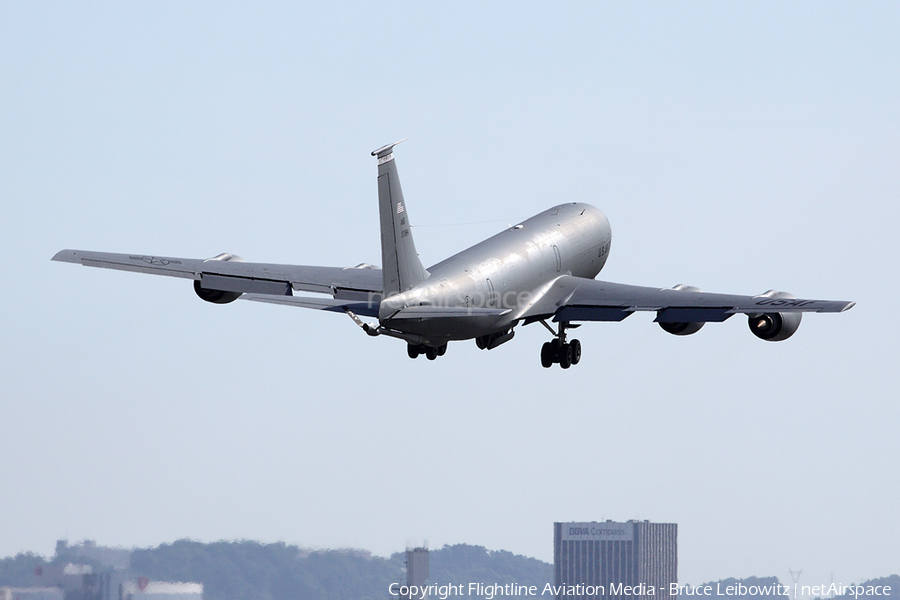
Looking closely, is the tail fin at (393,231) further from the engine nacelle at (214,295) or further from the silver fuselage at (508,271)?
the engine nacelle at (214,295)

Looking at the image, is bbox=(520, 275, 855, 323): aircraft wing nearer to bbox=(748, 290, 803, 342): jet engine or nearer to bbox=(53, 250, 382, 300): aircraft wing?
bbox=(748, 290, 803, 342): jet engine

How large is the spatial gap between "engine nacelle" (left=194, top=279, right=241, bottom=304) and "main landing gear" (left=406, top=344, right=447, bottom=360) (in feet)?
26.5

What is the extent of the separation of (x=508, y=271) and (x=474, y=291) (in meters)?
3.99

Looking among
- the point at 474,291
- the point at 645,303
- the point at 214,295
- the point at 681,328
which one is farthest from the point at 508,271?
the point at 214,295

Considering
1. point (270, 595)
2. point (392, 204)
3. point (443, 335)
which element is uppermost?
point (392, 204)

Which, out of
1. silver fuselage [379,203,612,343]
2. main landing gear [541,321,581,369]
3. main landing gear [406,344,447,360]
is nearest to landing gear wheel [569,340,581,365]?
main landing gear [541,321,581,369]

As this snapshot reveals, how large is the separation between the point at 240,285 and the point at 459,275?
30.3 ft

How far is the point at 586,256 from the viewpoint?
67438 millimetres

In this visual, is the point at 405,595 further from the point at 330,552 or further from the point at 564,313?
the point at 564,313

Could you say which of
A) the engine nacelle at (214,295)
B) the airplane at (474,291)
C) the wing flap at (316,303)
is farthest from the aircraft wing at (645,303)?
the engine nacelle at (214,295)

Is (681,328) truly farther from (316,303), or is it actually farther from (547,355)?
(316,303)

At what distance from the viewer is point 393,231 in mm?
50156

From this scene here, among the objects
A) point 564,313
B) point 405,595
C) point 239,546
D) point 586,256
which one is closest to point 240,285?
point 564,313

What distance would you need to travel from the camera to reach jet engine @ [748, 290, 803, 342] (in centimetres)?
5412
